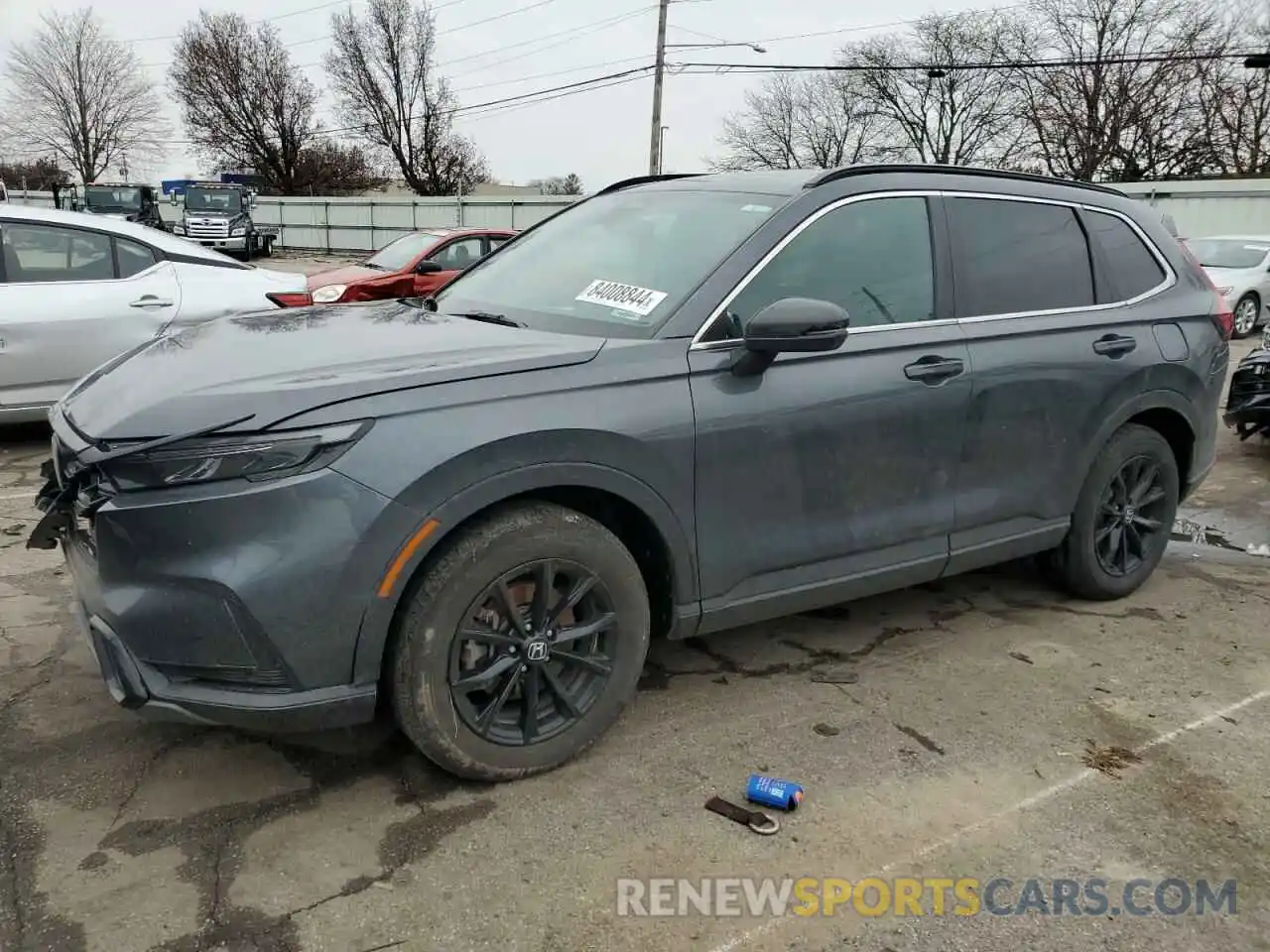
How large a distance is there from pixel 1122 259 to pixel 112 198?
104ft

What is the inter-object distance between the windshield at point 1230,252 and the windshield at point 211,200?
27714 millimetres

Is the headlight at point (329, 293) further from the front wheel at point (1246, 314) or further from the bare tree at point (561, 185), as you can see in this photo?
the bare tree at point (561, 185)

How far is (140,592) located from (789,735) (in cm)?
194

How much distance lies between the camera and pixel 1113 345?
13.0 feet

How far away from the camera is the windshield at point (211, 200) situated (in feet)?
104

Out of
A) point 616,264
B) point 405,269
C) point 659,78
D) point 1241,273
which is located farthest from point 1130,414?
point 659,78

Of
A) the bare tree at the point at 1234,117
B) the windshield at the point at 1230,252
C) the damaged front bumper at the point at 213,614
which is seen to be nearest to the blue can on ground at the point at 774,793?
the damaged front bumper at the point at 213,614

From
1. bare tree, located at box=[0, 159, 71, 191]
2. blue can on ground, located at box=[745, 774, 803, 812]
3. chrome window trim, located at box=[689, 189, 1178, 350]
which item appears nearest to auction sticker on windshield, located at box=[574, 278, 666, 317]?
chrome window trim, located at box=[689, 189, 1178, 350]

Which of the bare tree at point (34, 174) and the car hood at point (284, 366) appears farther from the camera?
the bare tree at point (34, 174)

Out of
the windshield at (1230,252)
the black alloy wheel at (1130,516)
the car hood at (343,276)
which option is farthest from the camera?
the windshield at (1230,252)

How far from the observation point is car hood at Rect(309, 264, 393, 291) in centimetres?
1048

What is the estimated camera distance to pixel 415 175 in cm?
5791

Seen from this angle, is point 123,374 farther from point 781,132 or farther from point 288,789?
point 781,132

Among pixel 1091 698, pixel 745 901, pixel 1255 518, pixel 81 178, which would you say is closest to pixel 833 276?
pixel 1091 698
